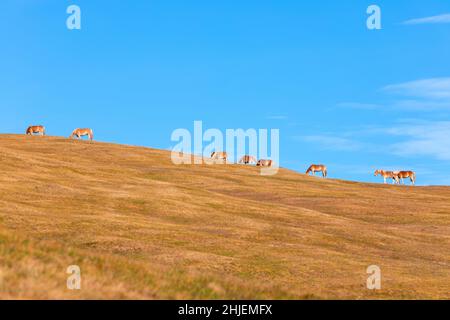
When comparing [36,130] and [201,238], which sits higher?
[36,130]

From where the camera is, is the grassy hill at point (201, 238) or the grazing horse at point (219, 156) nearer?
the grassy hill at point (201, 238)

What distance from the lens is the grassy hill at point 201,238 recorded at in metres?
16.8

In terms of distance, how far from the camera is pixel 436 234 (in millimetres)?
53031

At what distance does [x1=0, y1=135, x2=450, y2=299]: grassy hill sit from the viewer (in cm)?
1681

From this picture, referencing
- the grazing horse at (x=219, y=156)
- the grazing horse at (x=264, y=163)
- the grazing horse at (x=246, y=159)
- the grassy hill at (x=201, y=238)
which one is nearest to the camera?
the grassy hill at (x=201, y=238)

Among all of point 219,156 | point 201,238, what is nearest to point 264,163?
point 219,156

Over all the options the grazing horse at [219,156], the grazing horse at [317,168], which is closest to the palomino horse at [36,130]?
the grazing horse at [219,156]

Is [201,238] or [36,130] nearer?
[201,238]

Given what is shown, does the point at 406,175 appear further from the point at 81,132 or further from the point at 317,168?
the point at 81,132

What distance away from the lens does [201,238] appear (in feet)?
130

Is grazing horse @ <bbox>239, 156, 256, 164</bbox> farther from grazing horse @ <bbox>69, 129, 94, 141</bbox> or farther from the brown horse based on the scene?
grazing horse @ <bbox>69, 129, 94, 141</bbox>

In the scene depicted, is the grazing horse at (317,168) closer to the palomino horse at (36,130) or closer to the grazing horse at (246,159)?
the grazing horse at (246,159)
